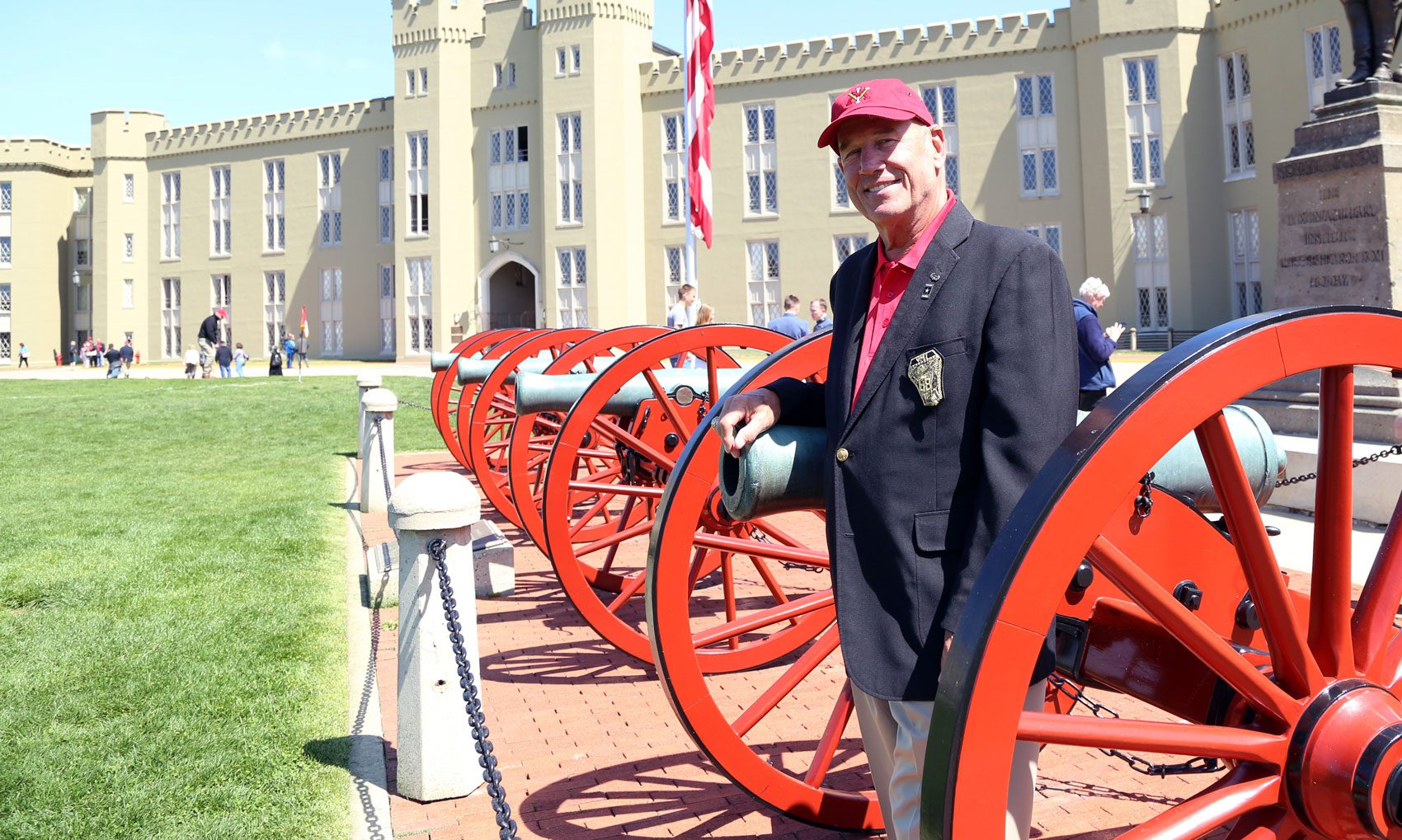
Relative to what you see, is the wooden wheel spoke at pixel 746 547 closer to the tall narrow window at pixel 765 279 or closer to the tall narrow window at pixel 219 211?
the tall narrow window at pixel 765 279

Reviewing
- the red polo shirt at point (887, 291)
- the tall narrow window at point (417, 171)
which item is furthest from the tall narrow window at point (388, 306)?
the red polo shirt at point (887, 291)

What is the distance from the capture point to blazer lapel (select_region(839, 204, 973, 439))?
2041mm

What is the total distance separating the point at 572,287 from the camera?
3706cm

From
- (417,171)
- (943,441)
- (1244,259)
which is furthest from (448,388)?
(417,171)

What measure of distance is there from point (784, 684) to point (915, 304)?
1.69m

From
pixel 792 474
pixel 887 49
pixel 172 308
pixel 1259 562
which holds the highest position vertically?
pixel 887 49

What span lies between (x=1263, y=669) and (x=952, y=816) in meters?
0.76

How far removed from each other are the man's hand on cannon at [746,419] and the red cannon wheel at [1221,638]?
741mm

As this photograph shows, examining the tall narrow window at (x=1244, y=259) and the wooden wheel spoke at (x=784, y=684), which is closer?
the wooden wheel spoke at (x=784, y=684)

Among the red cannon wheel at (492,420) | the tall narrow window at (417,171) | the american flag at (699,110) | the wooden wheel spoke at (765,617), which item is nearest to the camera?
the wooden wheel spoke at (765,617)

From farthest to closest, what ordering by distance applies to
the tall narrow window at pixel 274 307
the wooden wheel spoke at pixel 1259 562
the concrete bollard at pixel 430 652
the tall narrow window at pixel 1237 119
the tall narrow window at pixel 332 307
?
the tall narrow window at pixel 274 307 < the tall narrow window at pixel 332 307 < the tall narrow window at pixel 1237 119 < the concrete bollard at pixel 430 652 < the wooden wheel spoke at pixel 1259 562

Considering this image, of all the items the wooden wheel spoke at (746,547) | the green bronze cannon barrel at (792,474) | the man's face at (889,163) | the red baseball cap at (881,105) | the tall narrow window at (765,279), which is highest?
the tall narrow window at (765,279)

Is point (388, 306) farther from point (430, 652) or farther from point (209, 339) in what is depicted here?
point (430, 652)

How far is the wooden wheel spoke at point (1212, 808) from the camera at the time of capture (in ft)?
5.30
